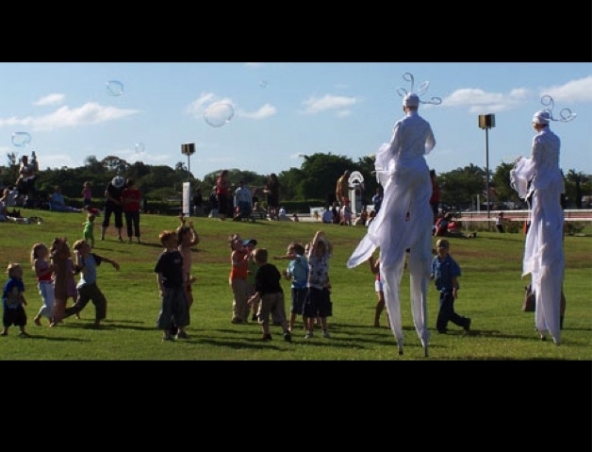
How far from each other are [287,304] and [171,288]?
6479mm

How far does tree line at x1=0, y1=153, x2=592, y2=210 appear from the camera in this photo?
81875 millimetres

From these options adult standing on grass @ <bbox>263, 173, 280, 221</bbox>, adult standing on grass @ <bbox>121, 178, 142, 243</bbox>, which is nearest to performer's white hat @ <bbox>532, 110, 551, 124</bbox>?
adult standing on grass @ <bbox>121, 178, 142, 243</bbox>

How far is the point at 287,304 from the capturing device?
71.1 feet

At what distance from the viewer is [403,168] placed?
42.0ft

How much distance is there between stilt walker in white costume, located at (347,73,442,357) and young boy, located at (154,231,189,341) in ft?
12.2

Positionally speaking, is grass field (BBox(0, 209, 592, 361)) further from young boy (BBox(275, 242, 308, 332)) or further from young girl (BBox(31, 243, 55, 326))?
young boy (BBox(275, 242, 308, 332))

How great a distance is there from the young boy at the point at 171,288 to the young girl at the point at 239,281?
2.52 meters

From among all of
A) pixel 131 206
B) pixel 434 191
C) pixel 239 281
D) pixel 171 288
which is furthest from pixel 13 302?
pixel 131 206

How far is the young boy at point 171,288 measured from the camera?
50.4 ft

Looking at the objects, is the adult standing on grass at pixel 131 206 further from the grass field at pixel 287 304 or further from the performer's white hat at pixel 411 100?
the performer's white hat at pixel 411 100

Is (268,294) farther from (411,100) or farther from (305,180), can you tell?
(305,180)
